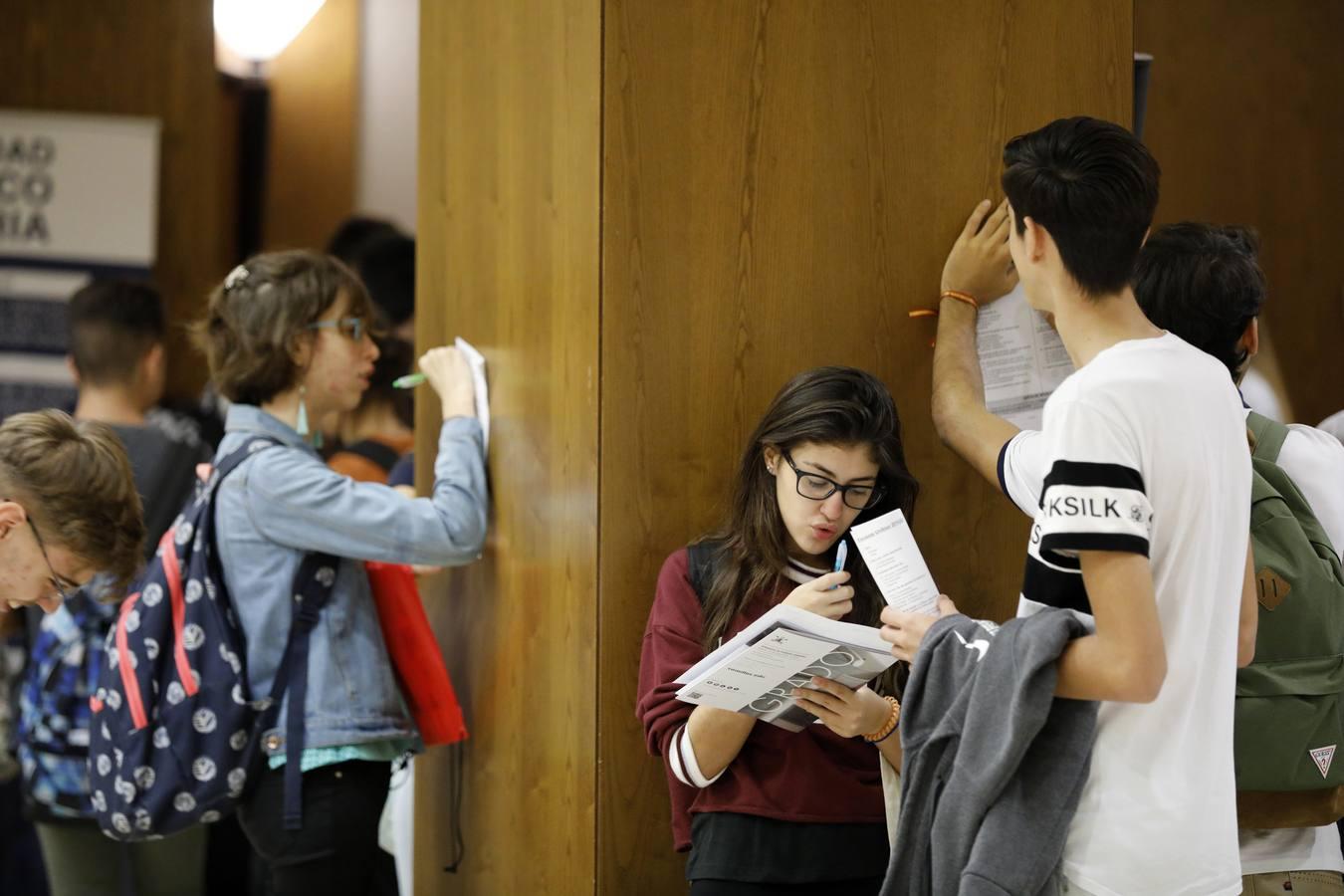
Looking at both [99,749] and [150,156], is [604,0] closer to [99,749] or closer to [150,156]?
[99,749]

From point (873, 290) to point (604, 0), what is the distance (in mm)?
675

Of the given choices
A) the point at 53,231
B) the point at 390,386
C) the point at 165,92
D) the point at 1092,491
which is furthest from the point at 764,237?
the point at 165,92

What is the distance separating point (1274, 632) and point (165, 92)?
5631 millimetres

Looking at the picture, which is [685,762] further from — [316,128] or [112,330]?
[316,128]

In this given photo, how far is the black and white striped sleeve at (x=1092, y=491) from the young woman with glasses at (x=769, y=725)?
1.78 feet

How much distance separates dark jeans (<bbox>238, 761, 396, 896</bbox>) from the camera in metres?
2.78

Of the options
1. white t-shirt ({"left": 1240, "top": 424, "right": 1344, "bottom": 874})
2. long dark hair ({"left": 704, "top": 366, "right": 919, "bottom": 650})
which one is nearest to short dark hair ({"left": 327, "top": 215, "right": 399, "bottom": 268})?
long dark hair ({"left": 704, "top": 366, "right": 919, "bottom": 650})

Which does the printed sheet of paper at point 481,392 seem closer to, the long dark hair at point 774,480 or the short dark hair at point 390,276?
the long dark hair at point 774,480

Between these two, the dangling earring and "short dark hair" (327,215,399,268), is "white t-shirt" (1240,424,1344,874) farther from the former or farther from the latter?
"short dark hair" (327,215,399,268)

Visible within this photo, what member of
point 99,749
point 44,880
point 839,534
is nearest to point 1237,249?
point 839,534

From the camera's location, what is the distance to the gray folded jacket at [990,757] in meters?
1.84

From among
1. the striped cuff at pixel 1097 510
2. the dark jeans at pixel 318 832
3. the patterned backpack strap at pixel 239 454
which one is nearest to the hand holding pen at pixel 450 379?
the patterned backpack strap at pixel 239 454

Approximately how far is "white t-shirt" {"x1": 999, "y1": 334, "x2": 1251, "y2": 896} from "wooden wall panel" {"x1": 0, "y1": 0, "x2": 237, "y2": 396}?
536 centimetres

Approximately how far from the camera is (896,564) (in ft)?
6.83
